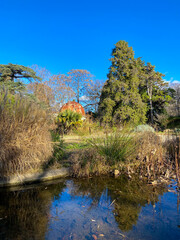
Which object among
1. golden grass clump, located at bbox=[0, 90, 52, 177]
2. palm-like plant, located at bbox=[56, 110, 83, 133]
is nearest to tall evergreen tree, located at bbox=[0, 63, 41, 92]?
palm-like plant, located at bbox=[56, 110, 83, 133]

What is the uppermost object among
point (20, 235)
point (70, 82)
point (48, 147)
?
point (70, 82)

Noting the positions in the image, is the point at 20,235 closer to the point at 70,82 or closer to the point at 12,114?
the point at 12,114

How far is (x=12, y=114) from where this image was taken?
165 inches

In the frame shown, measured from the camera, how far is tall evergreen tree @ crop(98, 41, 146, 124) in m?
22.1

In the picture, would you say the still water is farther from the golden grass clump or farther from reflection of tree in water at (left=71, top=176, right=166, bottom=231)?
the golden grass clump

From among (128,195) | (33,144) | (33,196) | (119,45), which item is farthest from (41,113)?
(119,45)

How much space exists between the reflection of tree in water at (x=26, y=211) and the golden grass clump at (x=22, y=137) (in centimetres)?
54

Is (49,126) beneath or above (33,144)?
above

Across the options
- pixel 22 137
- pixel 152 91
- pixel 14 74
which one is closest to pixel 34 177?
pixel 22 137

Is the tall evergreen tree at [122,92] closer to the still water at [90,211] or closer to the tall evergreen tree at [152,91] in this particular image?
the tall evergreen tree at [152,91]

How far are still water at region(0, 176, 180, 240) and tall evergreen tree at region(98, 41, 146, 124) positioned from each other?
17.6 meters

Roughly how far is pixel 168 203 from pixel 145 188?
30.0 inches

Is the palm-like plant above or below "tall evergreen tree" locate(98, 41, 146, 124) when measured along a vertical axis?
below

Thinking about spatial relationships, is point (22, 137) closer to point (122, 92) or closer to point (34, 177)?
point (34, 177)
